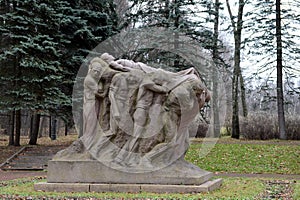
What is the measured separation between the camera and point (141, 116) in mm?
10859

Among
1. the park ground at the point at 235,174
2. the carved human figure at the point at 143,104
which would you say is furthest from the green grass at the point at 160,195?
the carved human figure at the point at 143,104

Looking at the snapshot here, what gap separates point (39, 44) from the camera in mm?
20891

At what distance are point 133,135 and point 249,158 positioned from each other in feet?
26.8

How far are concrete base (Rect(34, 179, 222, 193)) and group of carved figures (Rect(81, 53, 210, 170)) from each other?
49 centimetres

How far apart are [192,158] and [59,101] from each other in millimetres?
6480

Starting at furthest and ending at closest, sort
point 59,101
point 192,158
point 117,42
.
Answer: point 117,42, point 59,101, point 192,158

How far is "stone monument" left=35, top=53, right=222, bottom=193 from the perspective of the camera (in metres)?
10.4

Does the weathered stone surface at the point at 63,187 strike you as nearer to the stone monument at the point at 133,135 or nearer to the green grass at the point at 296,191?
the stone monument at the point at 133,135

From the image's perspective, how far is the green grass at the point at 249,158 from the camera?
16.3 metres

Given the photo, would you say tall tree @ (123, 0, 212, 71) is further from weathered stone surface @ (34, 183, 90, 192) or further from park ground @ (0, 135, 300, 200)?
weathered stone surface @ (34, 183, 90, 192)

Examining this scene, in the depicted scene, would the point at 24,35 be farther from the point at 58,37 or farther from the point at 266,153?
the point at 266,153

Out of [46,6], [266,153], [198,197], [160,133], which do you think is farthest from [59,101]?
[198,197]

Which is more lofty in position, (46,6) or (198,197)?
(46,6)

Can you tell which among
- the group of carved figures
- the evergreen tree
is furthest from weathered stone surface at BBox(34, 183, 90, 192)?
the evergreen tree
